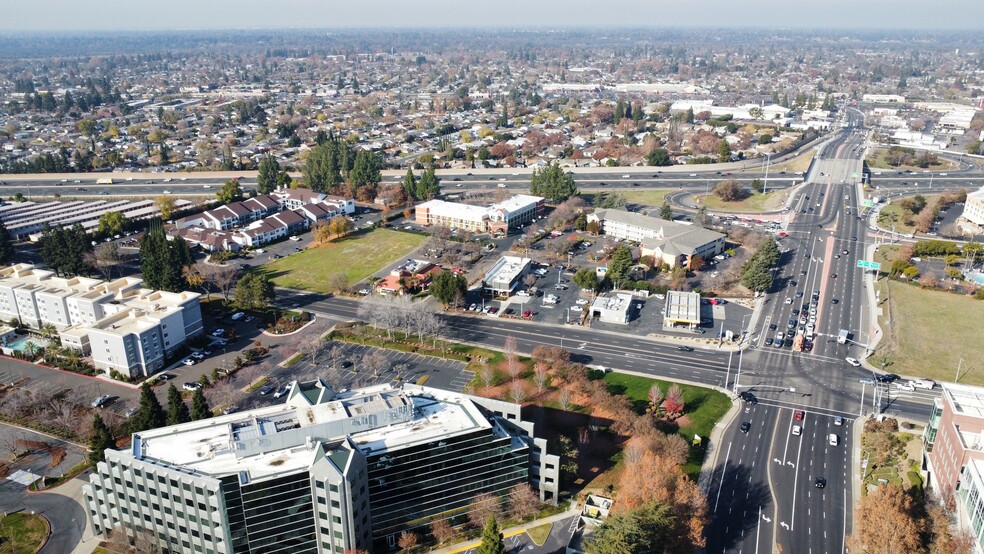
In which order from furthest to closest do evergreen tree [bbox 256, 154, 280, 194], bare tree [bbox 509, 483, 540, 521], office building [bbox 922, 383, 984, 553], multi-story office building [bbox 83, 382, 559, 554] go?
1. evergreen tree [bbox 256, 154, 280, 194]
2. bare tree [bbox 509, 483, 540, 521]
3. office building [bbox 922, 383, 984, 553]
4. multi-story office building [bbox 83, 382, 559, 554]

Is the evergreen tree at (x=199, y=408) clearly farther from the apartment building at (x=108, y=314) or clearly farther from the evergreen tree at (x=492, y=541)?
the evergreen tree at (x=492, y=541)

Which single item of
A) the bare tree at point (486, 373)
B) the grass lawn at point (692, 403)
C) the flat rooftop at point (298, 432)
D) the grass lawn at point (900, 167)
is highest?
the flat rooftop at point (298, 432)

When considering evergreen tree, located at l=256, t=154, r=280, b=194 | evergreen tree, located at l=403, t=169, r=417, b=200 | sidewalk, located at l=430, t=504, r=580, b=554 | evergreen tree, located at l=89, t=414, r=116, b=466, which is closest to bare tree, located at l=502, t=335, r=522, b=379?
sidewalk, located at l=430, t=504, r=580, b=554

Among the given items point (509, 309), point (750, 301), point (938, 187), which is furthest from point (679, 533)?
point (938, 187)

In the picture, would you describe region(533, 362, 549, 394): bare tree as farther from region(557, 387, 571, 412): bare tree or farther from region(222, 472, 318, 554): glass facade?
region(222, 472, 318, 554): glass facade

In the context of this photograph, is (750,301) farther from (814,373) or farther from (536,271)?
(536,271)

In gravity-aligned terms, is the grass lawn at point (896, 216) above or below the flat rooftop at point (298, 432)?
below

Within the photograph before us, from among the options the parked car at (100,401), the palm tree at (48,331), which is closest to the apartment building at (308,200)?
the palm tree at (48,331)
